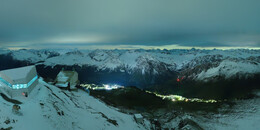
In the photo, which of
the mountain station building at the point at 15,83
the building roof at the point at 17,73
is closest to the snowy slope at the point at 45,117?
the mountain station building at the point at 15,83

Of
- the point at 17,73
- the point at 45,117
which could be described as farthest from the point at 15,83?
the point at 45,117

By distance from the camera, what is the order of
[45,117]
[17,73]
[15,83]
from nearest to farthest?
[45,117], [15,83], [17,73]

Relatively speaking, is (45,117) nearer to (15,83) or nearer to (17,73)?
(15,83)

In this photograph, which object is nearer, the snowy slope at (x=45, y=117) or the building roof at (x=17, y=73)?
the snowy slope at (x=45, y=117)

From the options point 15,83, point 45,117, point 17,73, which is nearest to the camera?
point 45,117

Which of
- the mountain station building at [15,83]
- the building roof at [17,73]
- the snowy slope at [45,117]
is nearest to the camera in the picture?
the snowy slope at [45,117]

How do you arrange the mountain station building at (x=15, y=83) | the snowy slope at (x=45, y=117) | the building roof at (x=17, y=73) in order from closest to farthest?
the snowy slope at (x=45, y=117)
the mountain station building at (x=15, y=83)
the building roof at (x=17, y=73)

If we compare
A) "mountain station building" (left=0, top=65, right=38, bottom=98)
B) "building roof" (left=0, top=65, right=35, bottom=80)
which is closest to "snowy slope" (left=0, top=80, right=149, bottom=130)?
"mountain station building" (left=0, top=65, right=38, bottom=98)

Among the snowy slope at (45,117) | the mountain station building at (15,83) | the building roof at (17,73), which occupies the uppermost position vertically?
the building roof at (17,73)

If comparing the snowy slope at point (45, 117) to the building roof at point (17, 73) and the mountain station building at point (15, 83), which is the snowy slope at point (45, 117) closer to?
the mountain station building at point (15, 83)

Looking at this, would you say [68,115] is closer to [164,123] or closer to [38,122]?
[38,122]

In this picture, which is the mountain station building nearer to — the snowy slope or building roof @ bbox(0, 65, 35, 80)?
building roof @ bbox(0, 65, 35, 80)

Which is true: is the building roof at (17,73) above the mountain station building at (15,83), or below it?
above
